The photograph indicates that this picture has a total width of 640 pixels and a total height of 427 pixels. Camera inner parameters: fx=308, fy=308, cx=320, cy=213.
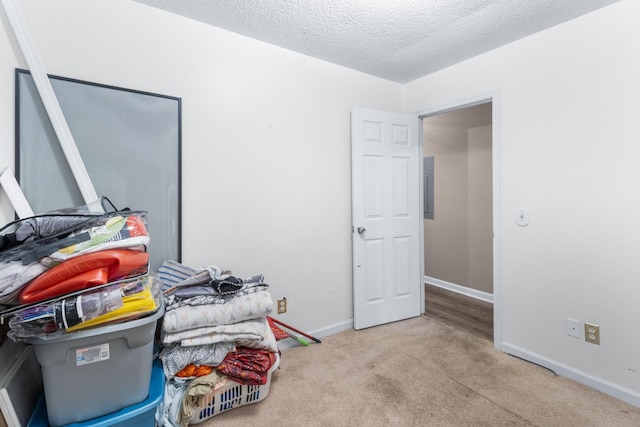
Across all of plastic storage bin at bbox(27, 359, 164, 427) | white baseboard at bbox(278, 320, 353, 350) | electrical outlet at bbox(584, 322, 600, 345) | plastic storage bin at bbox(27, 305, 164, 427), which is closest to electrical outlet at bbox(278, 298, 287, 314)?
white baseboard at bbox(278, 320, 353, 350)

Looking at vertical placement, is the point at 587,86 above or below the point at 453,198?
above

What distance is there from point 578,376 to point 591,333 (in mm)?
302

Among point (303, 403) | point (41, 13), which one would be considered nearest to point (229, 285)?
point (303, 403)

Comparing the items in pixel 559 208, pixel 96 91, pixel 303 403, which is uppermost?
pixel 96 91

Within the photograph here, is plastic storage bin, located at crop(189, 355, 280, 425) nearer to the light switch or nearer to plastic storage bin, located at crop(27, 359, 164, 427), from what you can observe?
plastic storage bin, located at crop(27, 359, 164, 427)

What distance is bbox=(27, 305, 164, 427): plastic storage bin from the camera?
44.5 inches

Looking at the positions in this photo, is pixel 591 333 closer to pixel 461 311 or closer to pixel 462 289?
pixel 461 311

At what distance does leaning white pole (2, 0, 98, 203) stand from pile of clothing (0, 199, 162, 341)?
1.64 ft

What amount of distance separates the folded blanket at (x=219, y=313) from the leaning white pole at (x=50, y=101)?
776 mm

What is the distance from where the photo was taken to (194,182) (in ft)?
6.66

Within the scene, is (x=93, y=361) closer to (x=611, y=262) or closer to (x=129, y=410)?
(x=129, y=410)

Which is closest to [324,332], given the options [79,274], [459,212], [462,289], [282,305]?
[282,305]

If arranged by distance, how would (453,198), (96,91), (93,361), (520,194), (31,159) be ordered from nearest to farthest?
(93,361), (31,159), (96,91), (520,194), (453,198)

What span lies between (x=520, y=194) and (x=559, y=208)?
0.26 m
